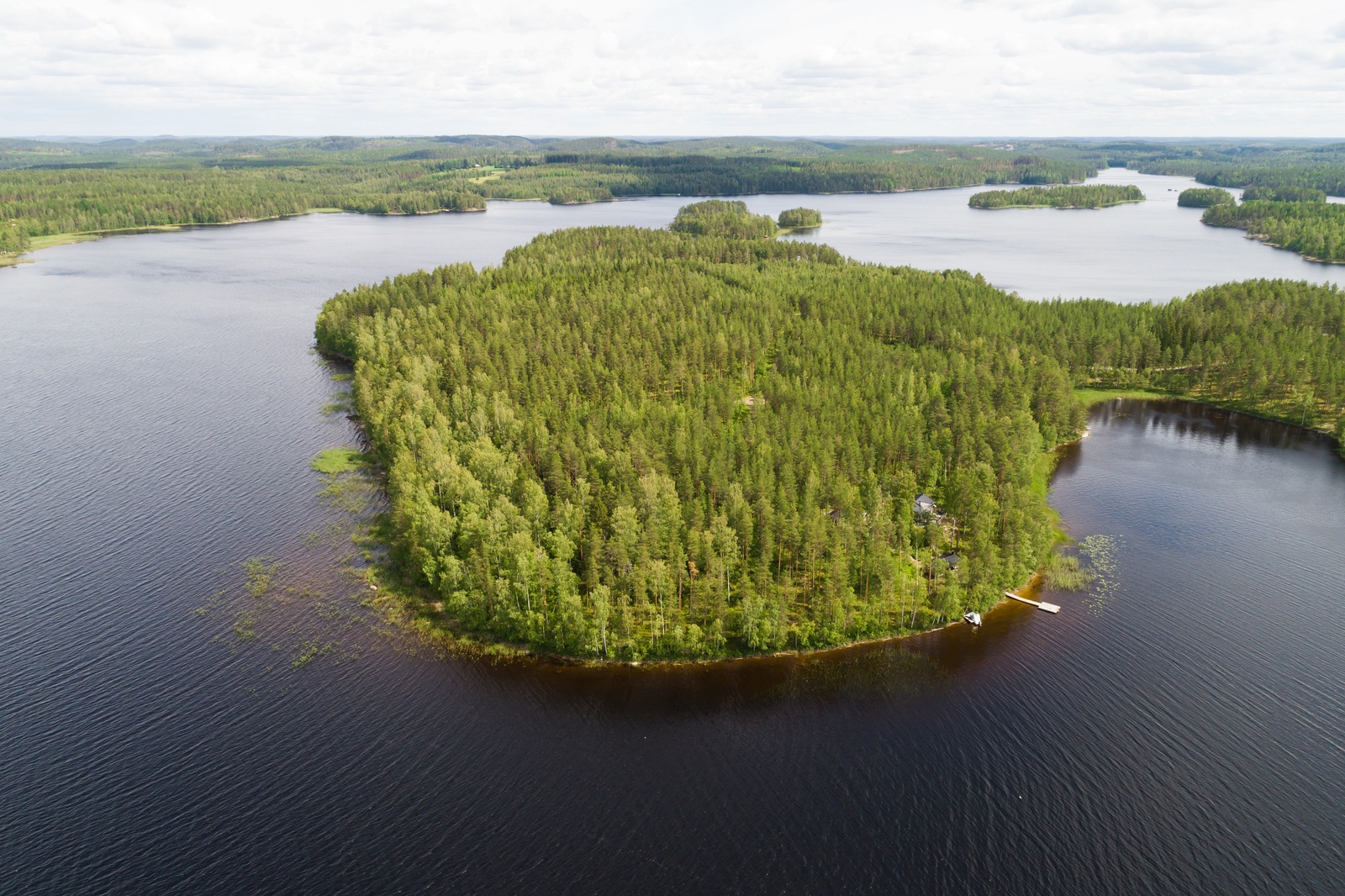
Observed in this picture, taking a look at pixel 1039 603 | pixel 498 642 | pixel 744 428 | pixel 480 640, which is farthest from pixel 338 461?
pixel 1039 603

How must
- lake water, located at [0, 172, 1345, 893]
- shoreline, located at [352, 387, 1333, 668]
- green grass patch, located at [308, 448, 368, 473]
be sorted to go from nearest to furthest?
lake water, located at [0, 172, 1345, 893] < shoreline, located at [352, 387, 1333, 668] < green grass patch, located at [308, 448, 368, 473]

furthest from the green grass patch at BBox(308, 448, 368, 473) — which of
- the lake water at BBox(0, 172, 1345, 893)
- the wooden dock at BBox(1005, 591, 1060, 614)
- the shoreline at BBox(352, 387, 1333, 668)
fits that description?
the wooden dock at BBox(1005, 591, 1060, 614)

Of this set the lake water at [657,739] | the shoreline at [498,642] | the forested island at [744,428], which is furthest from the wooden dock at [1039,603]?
the forested island at [744,428]

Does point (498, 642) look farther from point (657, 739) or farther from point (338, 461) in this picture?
point (338, 461)

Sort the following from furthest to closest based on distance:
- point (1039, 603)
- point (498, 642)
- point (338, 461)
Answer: point (338, 461) → point (1039, 603) → point (498, 642)

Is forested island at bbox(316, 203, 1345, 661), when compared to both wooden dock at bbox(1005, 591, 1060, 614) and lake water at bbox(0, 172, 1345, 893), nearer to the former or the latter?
wooden dock at bbox(1005, 591, 1060, 614)

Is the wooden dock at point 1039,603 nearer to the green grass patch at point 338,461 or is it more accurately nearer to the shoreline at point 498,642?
the shoreline at point 498,642

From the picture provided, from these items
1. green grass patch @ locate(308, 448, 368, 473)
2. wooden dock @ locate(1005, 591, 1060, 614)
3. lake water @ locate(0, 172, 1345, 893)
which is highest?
green grass patch @ locate(308, 448, 368, 473)
